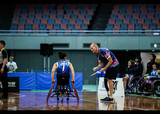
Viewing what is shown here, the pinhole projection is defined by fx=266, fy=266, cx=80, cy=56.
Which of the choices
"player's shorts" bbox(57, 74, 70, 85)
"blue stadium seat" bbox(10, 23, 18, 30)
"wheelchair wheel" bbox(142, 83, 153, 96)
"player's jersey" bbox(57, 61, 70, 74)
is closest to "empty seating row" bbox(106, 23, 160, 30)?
"blue stadium seat" bbox(10, 23, 18, 30)

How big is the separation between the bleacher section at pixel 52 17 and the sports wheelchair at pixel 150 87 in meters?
8.81

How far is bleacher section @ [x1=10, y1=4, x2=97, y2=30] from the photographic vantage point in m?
17.6

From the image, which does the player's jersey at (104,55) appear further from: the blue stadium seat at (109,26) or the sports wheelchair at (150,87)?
the blue stadium seat at (109,26)

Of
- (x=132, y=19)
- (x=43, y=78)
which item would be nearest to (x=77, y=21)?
(x=132, y=19)

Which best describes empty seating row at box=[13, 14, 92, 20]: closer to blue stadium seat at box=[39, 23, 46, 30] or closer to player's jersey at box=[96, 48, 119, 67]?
blue stadium seat at box=[39, 23, 46, 30]

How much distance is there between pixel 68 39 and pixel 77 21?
2.42 m

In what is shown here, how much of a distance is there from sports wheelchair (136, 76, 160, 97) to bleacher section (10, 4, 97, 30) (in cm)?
881

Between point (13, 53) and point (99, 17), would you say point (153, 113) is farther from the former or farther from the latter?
point (99, 17)

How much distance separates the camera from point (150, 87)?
920 centimetres

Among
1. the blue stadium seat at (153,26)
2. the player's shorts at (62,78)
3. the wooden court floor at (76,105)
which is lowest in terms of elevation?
the wooden court floor at (76,105)

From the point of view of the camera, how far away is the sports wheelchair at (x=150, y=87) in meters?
8.72

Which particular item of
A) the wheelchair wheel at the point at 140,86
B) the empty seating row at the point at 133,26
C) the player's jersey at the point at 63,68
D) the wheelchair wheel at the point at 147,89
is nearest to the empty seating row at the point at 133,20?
the empty seating row at the point at 133,26

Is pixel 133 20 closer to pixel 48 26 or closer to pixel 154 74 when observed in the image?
pixel 48 26

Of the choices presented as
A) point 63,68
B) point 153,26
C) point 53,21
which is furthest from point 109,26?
point 63,68
